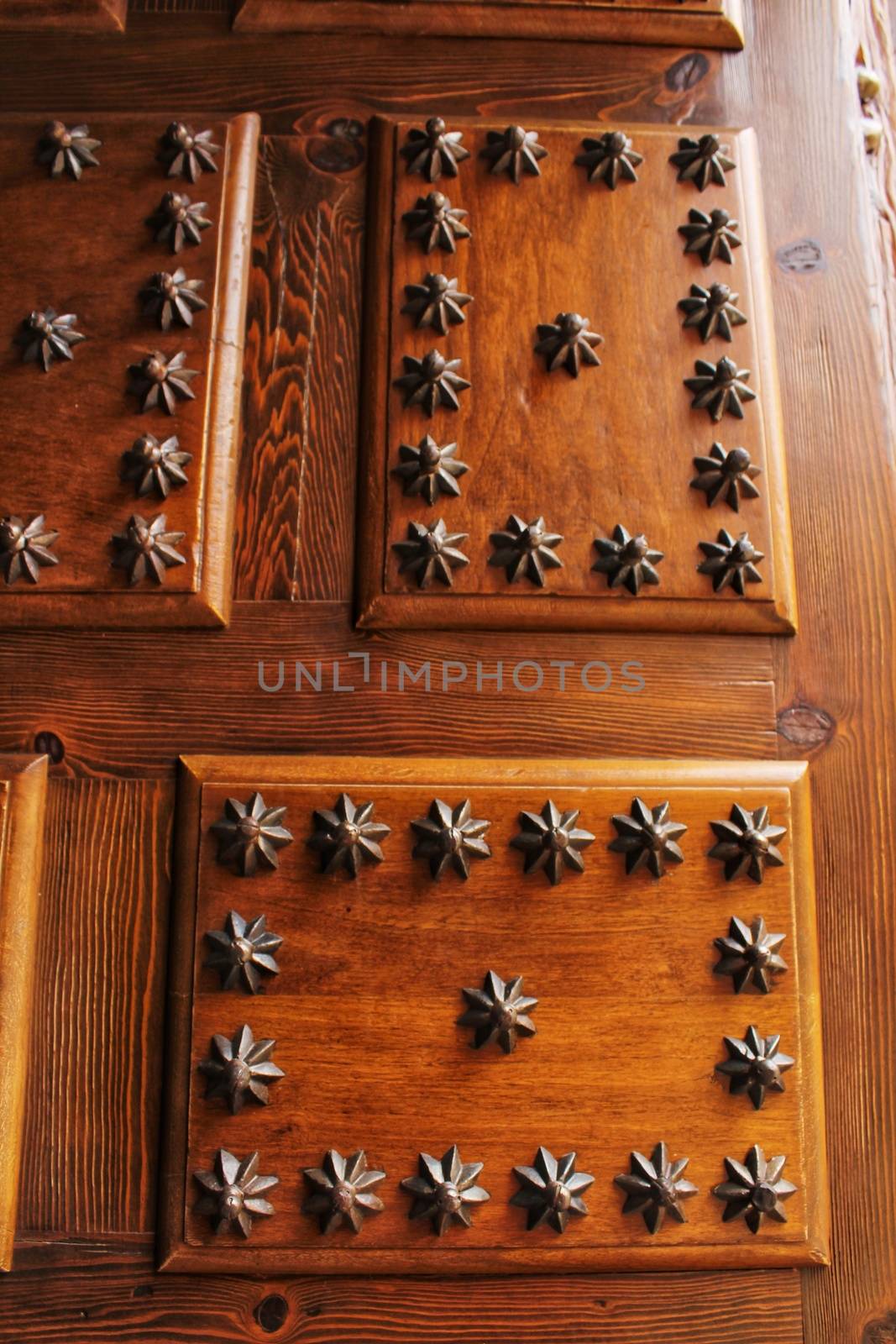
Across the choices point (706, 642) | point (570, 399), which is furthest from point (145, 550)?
point (706, 642)

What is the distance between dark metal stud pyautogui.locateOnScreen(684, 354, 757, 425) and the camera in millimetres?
1164

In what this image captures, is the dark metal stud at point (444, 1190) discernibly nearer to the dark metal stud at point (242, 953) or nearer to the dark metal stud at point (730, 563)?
the dark metal stud at point (242, 953)

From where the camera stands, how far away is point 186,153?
122 cm

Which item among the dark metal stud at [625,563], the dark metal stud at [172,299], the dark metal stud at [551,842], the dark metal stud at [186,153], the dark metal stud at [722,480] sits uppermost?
the dark metal stud at [186,153]

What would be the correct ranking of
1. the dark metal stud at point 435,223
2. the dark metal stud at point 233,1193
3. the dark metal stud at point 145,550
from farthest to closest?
the dark metal stud at point 435,223 < the dark metal stud at point 145,550 < the dark metal stud at point 233,1193

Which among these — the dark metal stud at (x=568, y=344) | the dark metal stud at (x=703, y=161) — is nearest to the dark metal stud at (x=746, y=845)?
the dark metal stud at (x=568, y=344)

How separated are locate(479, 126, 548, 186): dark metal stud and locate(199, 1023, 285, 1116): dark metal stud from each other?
0.95 meters

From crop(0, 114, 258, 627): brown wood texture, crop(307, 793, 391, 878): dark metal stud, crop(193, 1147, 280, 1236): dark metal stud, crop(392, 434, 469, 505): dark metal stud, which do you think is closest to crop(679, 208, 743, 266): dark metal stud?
crop(392, 434, 469, 505): dark metal stud

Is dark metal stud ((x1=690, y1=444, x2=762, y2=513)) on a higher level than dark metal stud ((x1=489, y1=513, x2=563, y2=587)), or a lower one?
higher

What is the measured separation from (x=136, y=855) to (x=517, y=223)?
788mm

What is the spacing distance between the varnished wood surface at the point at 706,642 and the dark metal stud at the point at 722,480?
0.08 metres

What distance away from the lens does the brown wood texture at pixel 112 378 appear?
111 cm

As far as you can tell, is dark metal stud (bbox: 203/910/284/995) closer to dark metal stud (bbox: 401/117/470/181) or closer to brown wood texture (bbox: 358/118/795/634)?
brown wood texture (bbox: 358/118/795/634)

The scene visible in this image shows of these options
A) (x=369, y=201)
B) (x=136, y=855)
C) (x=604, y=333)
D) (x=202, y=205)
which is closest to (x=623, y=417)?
(x=604, y=333)
